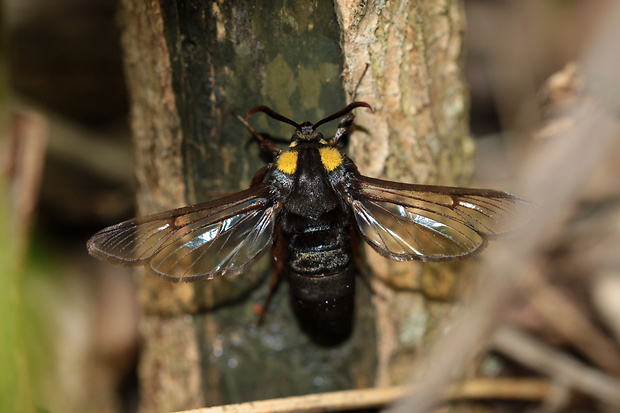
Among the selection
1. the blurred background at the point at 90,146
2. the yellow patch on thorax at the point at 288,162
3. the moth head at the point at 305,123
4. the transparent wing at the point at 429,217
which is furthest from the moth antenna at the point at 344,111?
the blurred background at the point at 90,146

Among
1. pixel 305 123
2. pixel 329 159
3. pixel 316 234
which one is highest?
pixel 305 123

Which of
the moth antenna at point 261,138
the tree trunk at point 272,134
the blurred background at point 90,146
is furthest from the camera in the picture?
the blurred background at point 90,146

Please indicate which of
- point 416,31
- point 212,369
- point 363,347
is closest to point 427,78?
point 416,31

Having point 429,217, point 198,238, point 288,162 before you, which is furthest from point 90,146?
point 429,217

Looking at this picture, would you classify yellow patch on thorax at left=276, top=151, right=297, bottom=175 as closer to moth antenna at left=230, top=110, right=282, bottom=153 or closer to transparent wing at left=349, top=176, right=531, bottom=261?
moth antenna at left=230, top=110, right=282, bottom=153

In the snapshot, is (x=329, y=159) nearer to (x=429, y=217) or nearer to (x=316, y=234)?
(x=316, y=234)

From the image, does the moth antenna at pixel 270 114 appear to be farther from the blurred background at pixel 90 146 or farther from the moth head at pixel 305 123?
the blurred background at pixel 90 146
